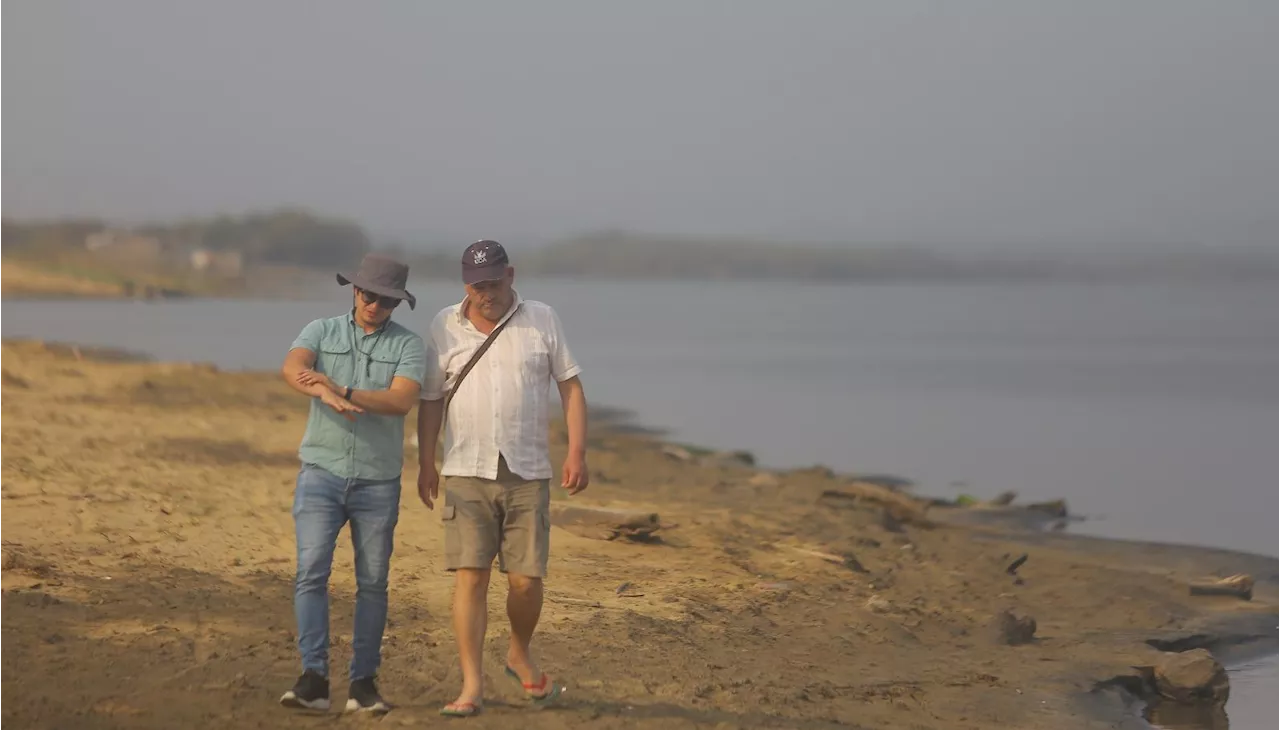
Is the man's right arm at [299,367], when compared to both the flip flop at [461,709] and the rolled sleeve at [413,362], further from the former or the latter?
the flip flop at [461,709]

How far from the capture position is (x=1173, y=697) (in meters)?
9.55

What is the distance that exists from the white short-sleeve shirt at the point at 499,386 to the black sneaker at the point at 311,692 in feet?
3.16

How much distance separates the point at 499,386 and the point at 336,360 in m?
0.65

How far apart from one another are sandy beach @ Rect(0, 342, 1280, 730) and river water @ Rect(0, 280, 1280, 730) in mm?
1637

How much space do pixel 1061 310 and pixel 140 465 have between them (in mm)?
137376

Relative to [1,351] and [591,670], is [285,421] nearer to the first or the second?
[1,351]

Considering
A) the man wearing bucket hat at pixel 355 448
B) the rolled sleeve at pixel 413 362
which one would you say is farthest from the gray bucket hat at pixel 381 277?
the rolled sleeve at pixel 413 362

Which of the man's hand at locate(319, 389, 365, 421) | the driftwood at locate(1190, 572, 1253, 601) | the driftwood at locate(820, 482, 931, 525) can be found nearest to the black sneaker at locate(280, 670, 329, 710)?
the man's hand at locate(319, 389, 365, 421)

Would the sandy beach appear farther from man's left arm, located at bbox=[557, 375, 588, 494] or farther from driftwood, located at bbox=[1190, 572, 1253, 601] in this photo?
man's left arm, located at bbox=[557, 375, 588, 494]

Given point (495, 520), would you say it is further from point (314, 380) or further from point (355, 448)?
point (314, 380)

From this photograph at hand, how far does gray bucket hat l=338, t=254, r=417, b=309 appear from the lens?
6.30 meters

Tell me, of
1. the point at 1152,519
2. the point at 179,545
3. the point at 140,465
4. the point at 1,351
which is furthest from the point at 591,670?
the point at 1,351

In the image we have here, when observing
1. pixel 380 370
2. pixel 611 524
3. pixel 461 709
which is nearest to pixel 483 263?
pixel 380 370

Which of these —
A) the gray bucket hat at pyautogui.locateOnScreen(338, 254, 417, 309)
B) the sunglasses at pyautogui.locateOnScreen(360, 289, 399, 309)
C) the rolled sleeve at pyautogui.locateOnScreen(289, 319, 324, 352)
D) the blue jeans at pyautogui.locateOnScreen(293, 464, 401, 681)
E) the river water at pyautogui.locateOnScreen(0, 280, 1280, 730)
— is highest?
the gray bucket hat at pyautogui.locateOnScreen(338, 254, 417, 309)
